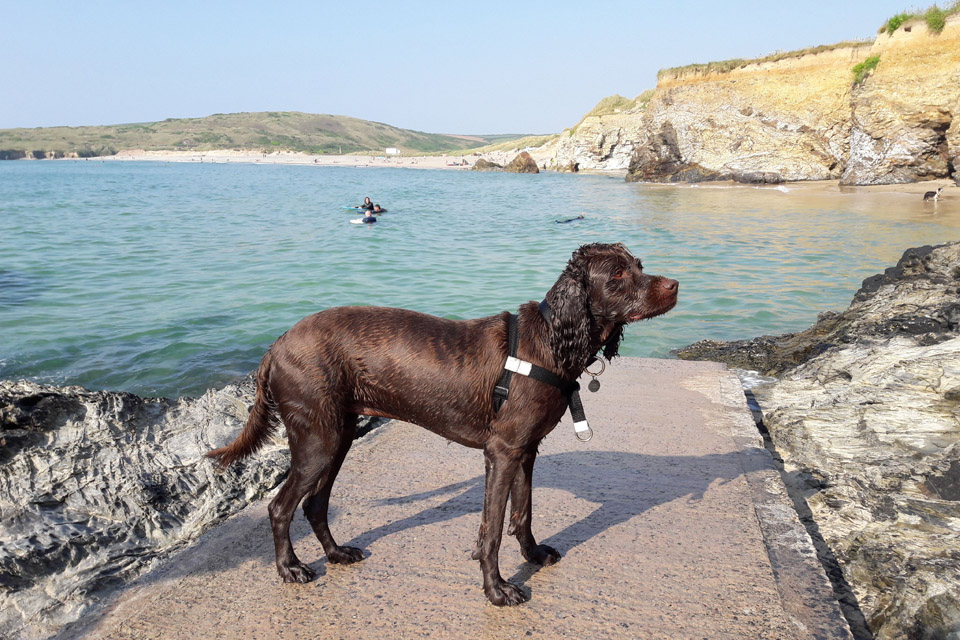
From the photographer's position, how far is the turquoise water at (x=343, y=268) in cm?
1048

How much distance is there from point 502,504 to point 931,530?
2.57 m

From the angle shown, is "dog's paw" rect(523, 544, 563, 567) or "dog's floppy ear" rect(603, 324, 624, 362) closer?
"dog's floppy ear" rect(603, 324, 624, 362)

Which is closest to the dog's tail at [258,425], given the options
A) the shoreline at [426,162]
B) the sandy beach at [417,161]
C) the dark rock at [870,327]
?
the dark rock at [870,327]

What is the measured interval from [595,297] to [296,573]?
2027 mm

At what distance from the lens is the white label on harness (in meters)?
3.13

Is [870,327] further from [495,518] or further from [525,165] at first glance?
[525,165]

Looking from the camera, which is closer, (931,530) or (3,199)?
(931,530)

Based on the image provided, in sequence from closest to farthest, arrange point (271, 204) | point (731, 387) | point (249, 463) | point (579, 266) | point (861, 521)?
point (579, 266) → point (861, 521) → point (249, 463) → point (731, 387) → point (271, 204)

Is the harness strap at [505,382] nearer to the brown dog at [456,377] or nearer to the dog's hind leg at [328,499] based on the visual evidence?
the brown dog at [456,377]

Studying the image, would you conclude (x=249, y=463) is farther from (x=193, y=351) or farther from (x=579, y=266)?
(x=193, y=351)

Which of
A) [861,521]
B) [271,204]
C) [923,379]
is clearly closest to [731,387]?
[923,379]

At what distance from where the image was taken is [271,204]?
38.6 metres

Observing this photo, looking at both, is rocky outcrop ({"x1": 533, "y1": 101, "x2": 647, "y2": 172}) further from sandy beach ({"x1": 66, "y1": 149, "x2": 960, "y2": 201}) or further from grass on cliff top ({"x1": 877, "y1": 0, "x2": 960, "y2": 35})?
grass on cliff top ({"x1": 877, "y1": 0, "x2": 960, "y2": 35})

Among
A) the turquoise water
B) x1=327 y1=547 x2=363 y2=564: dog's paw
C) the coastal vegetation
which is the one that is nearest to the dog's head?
x1=327 y1=547 x2=363 y2=564: dog's paw
